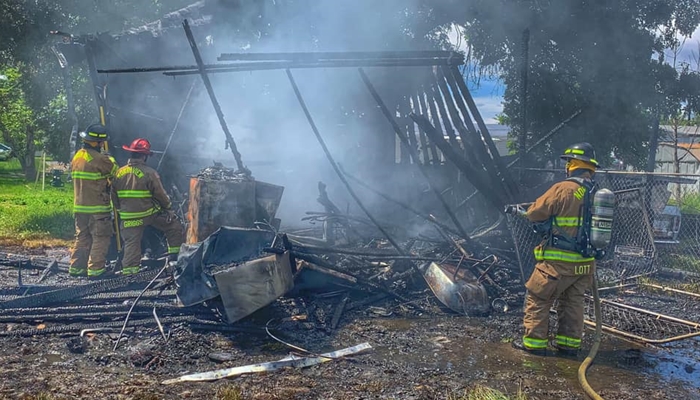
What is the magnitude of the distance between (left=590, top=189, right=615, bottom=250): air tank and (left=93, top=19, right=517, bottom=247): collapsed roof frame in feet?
8.48

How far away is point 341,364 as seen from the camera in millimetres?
4926

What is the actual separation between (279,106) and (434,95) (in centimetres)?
456

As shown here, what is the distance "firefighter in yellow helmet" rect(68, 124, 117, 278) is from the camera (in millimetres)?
7410

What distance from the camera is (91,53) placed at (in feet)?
28.1

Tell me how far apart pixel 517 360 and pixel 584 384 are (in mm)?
836

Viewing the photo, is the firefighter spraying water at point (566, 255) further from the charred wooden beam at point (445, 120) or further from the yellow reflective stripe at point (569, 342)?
the charred wooden beam at point (445, 120)

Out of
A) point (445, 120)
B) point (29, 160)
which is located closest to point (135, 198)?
point (445, 120)

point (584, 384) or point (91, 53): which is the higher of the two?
point (91, 53)

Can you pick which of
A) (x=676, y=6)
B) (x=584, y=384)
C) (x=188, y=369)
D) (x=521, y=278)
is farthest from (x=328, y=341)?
(x=676, y=6)

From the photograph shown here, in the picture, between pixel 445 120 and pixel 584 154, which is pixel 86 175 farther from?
pixel 584 154

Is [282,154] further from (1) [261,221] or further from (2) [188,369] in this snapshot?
(2) [188,369]

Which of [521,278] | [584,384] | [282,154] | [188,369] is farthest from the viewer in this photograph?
[282,154]

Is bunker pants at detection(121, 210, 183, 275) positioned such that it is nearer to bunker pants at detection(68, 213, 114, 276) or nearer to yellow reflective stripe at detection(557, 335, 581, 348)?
bunker pants at detection(68, 213, 114, 276)

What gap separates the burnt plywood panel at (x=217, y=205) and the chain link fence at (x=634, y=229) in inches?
138
